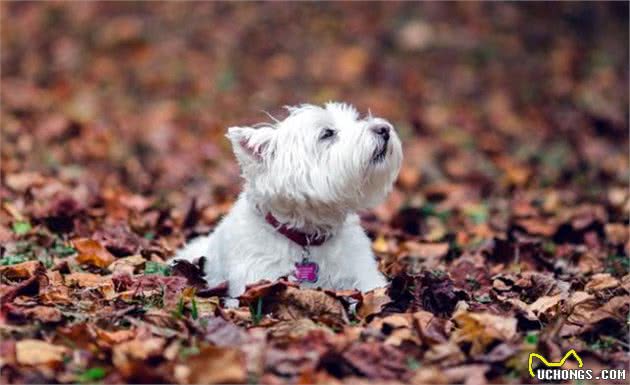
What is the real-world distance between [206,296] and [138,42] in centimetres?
971

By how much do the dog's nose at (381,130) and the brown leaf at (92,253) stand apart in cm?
180

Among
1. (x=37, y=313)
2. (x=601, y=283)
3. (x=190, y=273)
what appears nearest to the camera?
(x=37, y=313)

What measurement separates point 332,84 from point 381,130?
8306 millimetres

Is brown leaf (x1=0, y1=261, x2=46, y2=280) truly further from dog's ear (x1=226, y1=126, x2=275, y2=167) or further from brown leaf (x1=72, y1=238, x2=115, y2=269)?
dog's ear (x1=226, y1=126, x2=275, y2=167)

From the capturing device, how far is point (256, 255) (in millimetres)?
5383

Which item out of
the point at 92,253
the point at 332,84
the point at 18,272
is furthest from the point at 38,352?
the point at 332,84

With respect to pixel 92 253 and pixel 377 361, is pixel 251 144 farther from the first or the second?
pixel 377 361

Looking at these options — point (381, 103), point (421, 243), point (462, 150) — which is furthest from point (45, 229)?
point (381, 103)

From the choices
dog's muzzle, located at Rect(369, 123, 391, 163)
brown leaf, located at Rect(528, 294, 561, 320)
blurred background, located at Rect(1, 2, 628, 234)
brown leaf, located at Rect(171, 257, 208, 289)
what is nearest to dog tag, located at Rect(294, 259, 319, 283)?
brown leaf, located at Rect(171, 257, 208, 289)

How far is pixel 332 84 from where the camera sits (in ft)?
44.2

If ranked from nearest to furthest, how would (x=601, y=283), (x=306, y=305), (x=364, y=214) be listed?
1. (x=306, y=305)
2. (x=601, y=283)
3. (x=364, y=214)

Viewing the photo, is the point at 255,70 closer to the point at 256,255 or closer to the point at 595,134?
the point at 595,134

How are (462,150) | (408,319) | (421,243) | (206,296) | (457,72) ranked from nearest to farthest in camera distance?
(408,319)
(206,296)
(421,243)
(462,150)
(457,72)

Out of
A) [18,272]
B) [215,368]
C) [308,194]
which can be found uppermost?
[308,194]
